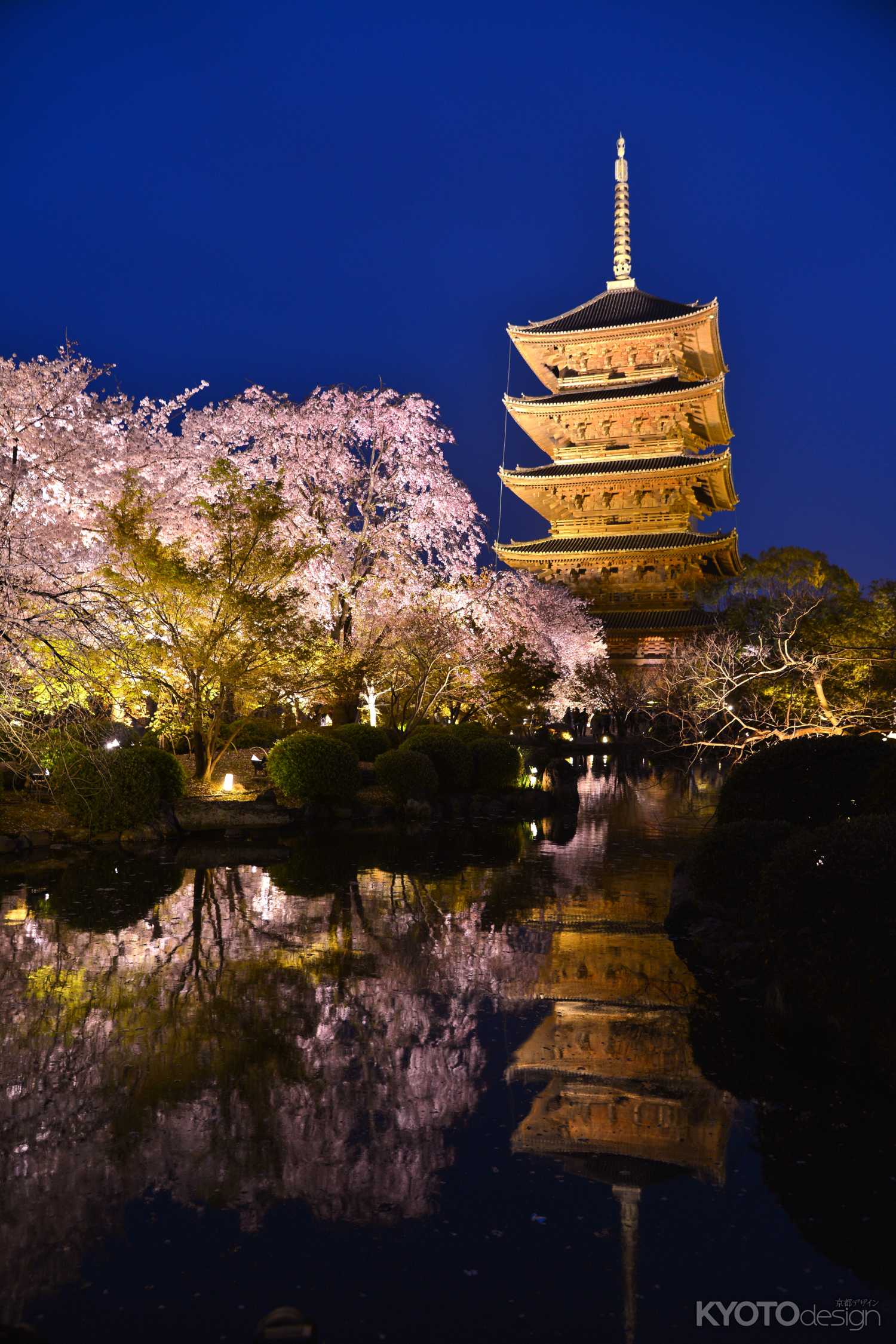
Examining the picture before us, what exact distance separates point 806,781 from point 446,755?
451 inches

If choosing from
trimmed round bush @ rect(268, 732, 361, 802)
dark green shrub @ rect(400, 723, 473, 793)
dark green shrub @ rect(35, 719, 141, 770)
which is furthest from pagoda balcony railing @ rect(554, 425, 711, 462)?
dark green shrub @ rect(35, 719, 141, 770)

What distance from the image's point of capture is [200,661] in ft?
56.0

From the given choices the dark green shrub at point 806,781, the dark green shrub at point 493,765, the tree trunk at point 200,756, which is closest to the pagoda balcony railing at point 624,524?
the dark green shrub at point 493,765

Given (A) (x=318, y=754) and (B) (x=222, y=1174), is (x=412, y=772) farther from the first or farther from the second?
(B) (x=222, y=1174)

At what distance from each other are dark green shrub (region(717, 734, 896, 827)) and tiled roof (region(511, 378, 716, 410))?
35196 millimetres

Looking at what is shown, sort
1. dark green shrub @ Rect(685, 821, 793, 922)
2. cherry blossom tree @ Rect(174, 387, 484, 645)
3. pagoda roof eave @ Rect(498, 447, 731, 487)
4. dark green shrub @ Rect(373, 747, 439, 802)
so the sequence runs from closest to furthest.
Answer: dark green shrub @ Rect(685, 821, 793, 922) → dark green shrub @ Rect(373, 747, 439, 802) → cherry blossom tree @ Rect(174, 387, 484, 645) → pagoda roof eave @ Rect(498, 447, 731, 487)

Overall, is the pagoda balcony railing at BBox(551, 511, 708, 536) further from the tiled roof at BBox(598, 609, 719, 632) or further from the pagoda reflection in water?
the pagoda reflection in water

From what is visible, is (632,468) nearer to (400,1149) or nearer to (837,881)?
(837,881)

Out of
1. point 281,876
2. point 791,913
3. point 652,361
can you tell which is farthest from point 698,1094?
point 652,361

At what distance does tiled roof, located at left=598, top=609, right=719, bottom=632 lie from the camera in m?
40.6

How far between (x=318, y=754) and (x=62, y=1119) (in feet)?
42.4

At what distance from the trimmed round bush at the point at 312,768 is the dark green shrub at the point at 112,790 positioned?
3.11 meters

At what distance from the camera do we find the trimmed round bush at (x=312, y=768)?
17578 millimetres

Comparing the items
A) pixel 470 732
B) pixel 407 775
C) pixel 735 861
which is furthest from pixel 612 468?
pixel 735 861
